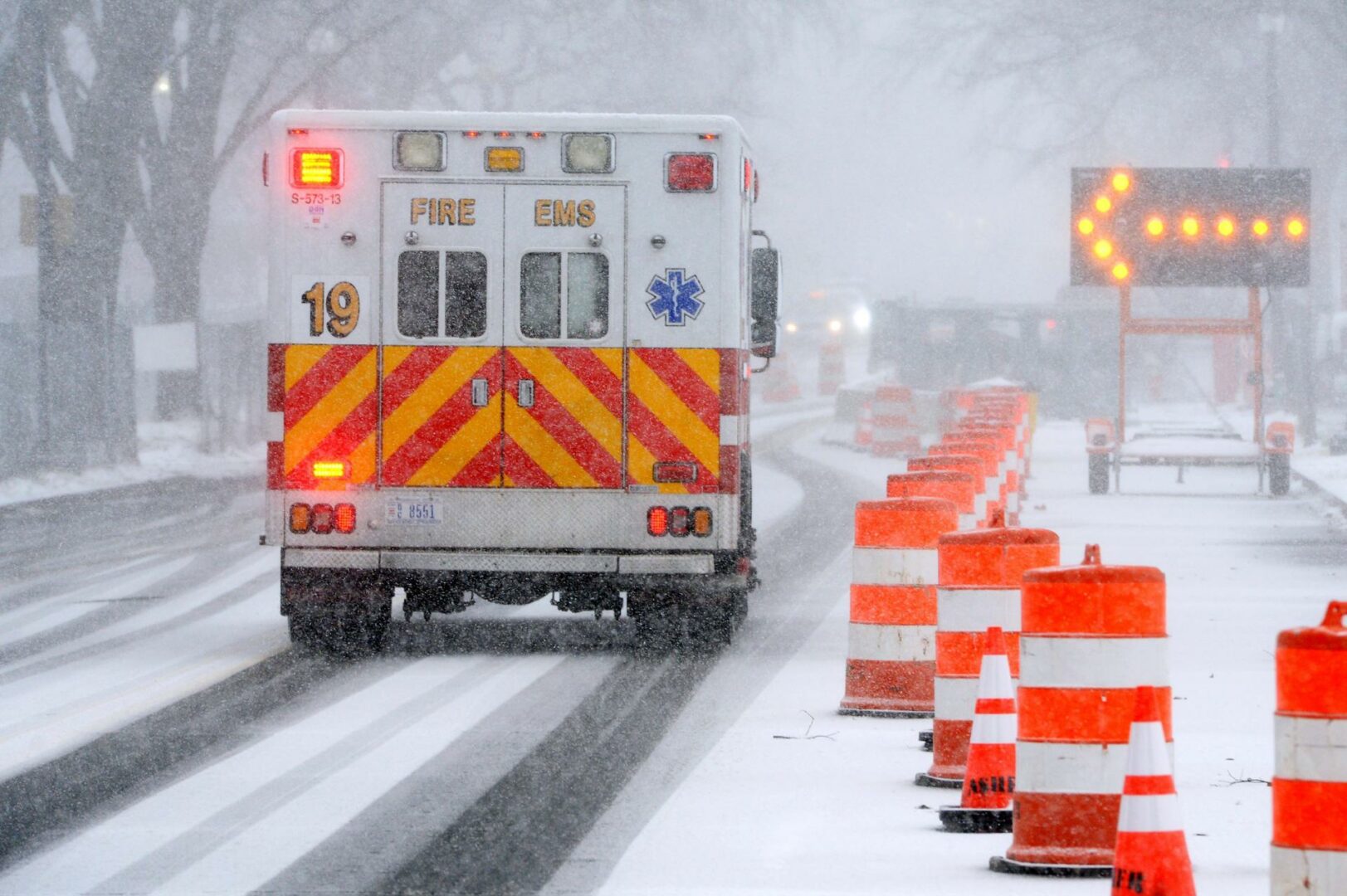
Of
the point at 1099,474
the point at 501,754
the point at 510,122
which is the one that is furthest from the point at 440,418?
the point at 1099,474

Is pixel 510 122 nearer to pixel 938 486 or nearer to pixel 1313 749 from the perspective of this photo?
pixel 938 486

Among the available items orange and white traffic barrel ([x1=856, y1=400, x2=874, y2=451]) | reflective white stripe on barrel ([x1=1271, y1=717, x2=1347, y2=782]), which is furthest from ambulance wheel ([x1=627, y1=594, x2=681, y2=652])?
orange and white traffic barrel ([x1=856, y1=400, x2=874, y2=451])

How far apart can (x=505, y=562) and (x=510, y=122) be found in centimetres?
235

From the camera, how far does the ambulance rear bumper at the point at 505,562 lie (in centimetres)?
1283

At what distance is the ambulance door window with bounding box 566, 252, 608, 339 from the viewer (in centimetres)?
1298

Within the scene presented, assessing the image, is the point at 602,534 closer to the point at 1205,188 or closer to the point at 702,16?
the point at 1205,188

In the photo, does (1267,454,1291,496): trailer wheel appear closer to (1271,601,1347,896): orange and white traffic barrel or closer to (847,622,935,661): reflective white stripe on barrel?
(847,622,935,661): reflective white stripe on barrel

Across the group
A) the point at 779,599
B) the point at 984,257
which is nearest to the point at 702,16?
the point at 779,599

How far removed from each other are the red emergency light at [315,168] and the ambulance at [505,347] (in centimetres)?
1

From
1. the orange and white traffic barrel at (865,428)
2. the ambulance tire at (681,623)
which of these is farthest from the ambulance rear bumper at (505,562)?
the orange and white traffic barrel at (865,428)

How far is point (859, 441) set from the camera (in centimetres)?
4025

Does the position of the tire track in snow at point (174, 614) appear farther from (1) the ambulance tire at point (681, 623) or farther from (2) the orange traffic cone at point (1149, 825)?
(2) the orange traffic cone at point (1149, 825)

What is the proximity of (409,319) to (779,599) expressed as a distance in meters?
4.72

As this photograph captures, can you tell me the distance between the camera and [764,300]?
13.8 meters
